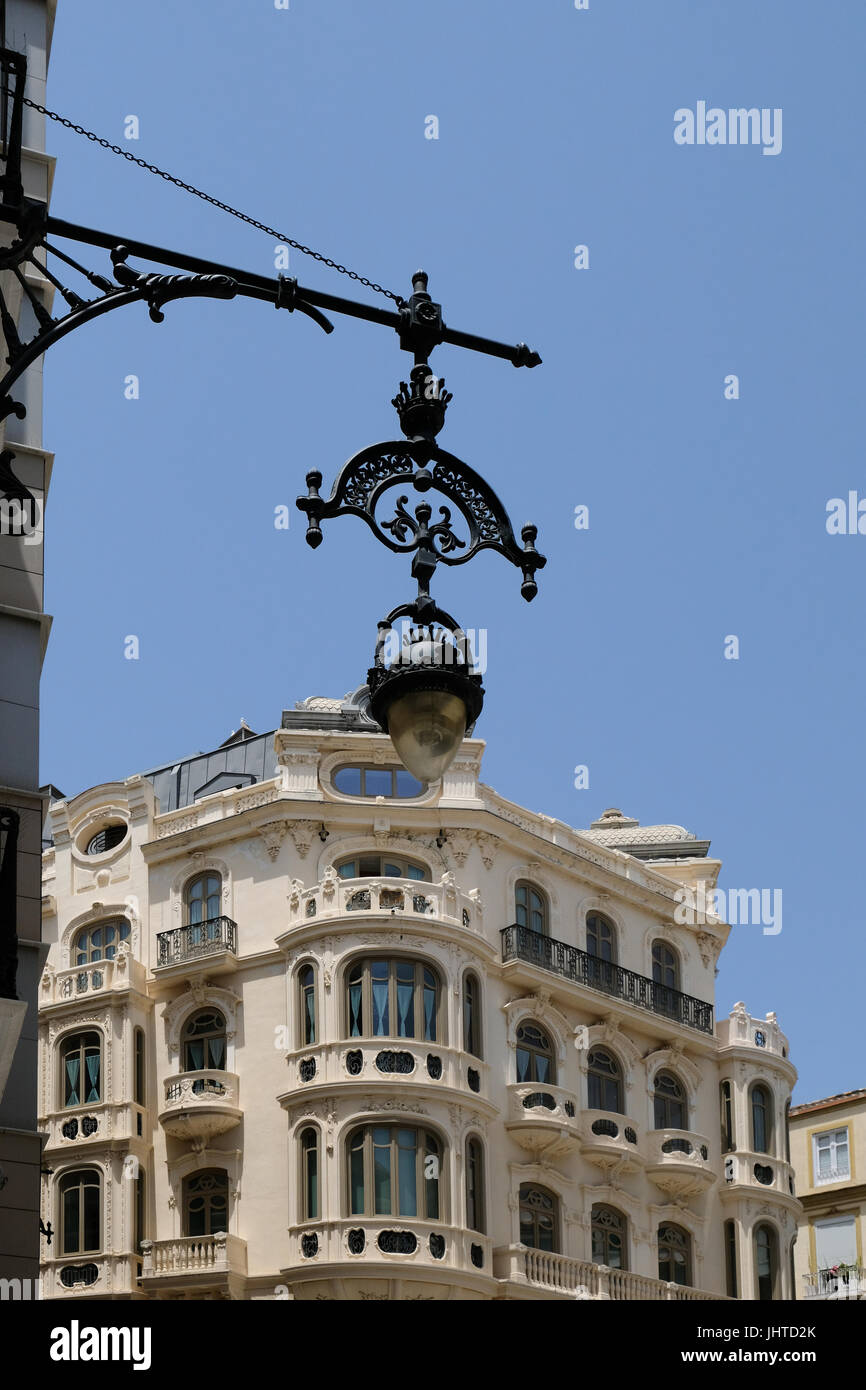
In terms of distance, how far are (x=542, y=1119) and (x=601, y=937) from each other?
19.9 feet

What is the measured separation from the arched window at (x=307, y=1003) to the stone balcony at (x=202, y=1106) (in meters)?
1.98

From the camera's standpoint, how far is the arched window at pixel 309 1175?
43188 mm

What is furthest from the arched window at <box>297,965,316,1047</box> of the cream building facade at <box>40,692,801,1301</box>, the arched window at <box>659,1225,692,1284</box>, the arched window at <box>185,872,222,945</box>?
the arched window at <box>659,1225,692,1284</box>

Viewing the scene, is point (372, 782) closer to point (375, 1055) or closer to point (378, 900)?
point (378, 900)

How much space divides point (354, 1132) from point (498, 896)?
23.3 ft

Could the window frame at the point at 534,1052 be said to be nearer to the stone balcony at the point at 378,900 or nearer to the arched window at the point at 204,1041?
the stone balcony at the point at 378,900

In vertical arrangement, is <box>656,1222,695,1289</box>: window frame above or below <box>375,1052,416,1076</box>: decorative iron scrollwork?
below

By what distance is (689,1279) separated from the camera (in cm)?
4872

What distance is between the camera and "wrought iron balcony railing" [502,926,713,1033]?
47.6 m

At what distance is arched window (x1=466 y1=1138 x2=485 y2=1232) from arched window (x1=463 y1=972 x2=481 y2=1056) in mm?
1982

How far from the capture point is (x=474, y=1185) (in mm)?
44375

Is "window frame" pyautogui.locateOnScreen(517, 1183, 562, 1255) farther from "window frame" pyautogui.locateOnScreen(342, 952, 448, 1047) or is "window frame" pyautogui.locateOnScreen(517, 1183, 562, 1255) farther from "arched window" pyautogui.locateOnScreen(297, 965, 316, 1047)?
"arched window" pyautogui.locateOnScreen(297, 965, 316, 1047)

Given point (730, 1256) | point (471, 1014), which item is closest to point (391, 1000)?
point (471, 1014)
